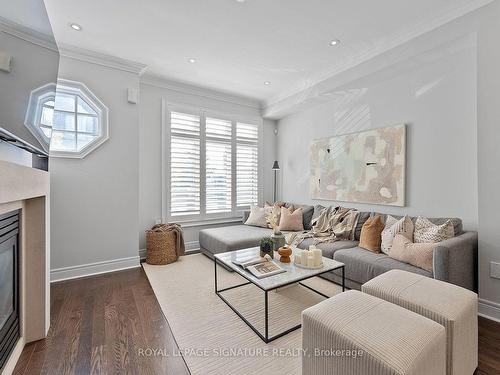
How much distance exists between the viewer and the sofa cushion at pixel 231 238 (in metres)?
3.15

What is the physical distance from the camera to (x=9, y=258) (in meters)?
1.62

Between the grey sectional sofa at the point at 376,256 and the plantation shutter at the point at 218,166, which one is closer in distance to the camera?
the grey sectional sofa at the point at 376,256

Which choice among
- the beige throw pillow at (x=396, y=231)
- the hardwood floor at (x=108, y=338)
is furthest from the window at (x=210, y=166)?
the beige throw pillow at (x=396, y=231)

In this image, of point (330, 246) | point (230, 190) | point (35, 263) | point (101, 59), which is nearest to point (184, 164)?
point (230, 190)

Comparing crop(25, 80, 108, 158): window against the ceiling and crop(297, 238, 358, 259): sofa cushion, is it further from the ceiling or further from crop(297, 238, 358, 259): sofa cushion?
crop(297, 238, 358, 259): sofa cushion

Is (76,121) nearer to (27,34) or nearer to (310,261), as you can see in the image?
(27,34)

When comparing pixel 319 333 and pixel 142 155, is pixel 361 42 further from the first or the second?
pixel 142 155

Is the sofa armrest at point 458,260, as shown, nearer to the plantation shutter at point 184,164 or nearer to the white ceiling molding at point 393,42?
the white ceiling molding at point 393,42

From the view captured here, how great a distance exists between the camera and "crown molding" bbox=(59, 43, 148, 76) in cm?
287

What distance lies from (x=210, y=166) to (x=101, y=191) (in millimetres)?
1711

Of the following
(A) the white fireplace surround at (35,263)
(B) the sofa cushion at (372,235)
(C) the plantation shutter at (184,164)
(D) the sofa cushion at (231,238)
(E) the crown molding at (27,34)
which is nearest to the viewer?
(E) the crown molding at (27,34)

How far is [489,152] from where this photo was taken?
6.69 feet

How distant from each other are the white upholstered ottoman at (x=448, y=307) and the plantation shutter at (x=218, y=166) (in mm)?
3048

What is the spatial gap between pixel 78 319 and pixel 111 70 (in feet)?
9.55
